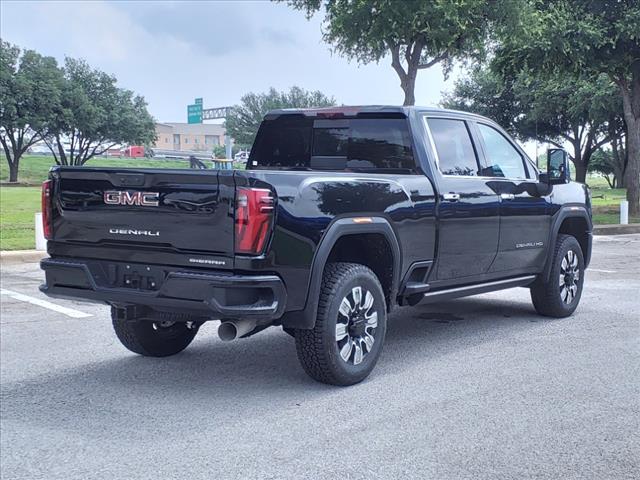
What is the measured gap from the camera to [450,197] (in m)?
6.16

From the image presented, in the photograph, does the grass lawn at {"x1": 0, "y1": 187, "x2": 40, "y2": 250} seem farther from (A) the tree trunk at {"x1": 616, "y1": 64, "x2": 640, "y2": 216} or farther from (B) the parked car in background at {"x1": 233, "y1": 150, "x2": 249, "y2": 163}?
(A) the tree trunk at {"x1": 616, "y1": 64, "x2": 640, "y2": 216}

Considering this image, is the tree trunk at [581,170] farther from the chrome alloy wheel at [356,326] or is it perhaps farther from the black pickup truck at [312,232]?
the chrome alloy wheel at [356,326]

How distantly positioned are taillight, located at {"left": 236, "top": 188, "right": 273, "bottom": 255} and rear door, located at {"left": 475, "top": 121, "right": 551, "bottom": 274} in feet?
9.49

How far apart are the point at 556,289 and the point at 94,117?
50.6 metres

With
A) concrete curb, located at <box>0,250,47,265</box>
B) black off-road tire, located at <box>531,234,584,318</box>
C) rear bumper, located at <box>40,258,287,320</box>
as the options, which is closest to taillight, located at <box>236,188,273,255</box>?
rear bumper, located at <box>40,258,287,320</box>

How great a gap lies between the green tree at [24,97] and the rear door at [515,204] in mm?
47267

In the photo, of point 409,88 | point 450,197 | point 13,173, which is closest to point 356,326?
point 450,197

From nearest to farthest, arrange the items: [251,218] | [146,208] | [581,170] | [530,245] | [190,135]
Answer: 1. [251,218]
2. [146,208]
3. [530,245]
4. [581,170]
5. [190,135]

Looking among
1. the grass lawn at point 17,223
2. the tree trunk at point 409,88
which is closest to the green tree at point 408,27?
the tree trunk at point 409,88

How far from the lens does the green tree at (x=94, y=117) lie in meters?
53.6

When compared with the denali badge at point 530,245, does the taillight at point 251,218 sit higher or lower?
higher

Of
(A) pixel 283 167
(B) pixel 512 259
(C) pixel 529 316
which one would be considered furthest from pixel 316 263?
(C) pixel 529 316

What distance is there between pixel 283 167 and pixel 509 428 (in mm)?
3312

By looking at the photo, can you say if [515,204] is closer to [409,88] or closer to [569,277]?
[569,277]
